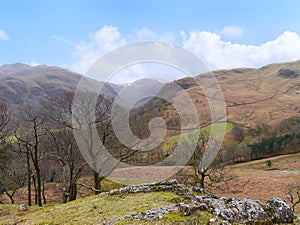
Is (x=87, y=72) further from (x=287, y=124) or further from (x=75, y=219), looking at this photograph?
(x=287, y=124)

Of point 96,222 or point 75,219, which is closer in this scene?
point 96,222

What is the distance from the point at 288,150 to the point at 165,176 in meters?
118

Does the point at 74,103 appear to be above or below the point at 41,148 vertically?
above

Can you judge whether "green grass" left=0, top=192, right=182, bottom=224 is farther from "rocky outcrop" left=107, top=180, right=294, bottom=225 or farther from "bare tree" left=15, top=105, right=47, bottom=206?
"bare tree" left=15, top=105, right=47, bottom=206

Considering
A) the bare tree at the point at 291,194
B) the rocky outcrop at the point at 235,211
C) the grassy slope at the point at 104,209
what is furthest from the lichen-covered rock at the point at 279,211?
the bare tree at the point at 291,194

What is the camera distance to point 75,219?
1316 centimetres

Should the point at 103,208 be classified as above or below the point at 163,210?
below

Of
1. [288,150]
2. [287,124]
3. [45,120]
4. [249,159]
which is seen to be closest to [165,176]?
[45,120]

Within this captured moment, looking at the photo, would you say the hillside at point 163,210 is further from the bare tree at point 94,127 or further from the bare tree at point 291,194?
the bare tree at point 291,194

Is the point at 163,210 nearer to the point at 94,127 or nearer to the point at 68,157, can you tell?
the point at 94,127

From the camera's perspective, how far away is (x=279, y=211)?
39.5ft

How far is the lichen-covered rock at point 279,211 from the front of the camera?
38.9ft

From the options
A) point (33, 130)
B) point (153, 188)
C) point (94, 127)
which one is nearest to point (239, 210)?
point (153, 188)

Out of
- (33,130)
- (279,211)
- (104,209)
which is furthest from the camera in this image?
(33,130)
